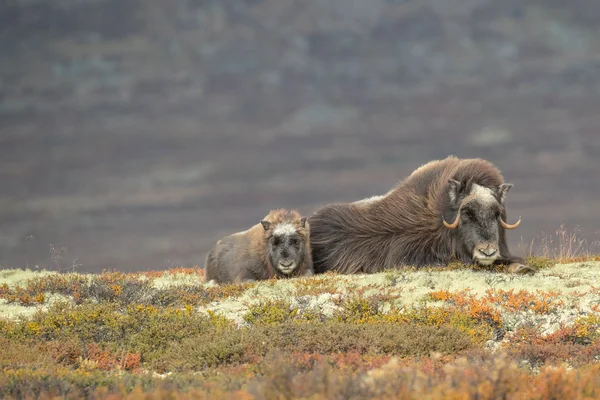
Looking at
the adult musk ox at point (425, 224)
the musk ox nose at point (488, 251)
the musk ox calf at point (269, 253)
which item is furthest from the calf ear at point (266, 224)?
the musk ox nose at point (488, 251)

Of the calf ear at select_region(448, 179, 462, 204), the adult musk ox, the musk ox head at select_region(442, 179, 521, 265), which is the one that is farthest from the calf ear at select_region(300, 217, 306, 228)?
the calf ear at select_region(448, 179, 462, 204)

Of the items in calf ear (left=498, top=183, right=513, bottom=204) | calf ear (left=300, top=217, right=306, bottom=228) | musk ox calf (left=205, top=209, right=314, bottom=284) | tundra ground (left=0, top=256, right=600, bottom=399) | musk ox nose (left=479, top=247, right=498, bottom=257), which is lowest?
tundra ground (left=0, top=256, right=600, bottom=399)

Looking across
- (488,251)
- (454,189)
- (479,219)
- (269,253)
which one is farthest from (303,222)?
(488,251)

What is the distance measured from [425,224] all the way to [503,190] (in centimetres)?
190

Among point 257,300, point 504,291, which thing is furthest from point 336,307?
point 504,291

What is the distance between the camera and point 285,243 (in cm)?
1480

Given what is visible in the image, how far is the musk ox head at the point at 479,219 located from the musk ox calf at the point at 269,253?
10.4ft

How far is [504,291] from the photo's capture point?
11641mm

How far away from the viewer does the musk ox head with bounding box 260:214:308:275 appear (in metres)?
14.7

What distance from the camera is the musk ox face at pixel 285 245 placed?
48.3ft

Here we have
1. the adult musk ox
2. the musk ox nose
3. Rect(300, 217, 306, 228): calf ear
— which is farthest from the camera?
Rect(300, 217, 306, 228): calf ear

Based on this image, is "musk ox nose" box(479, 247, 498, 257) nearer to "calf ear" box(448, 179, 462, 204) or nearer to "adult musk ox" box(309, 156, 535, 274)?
"adult musk ox" box(309, 156, 535, 274)

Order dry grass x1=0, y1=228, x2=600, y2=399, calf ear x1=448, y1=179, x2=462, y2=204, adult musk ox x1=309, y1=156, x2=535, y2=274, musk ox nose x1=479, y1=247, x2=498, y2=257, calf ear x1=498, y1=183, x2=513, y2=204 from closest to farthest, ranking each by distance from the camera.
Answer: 1. dry grass x1=0, y1=228, x2=600, y2=399
2. musk ox nose x1=479, y1=247, x2=498, y2=257
3. adult musk ox x1=309, y1=156, x2=535, y2=274
4. calf ear x1=498, y1=183, x2=513, y2=204
5. calf ear x1=448, y1=179, x2=462, y2=204

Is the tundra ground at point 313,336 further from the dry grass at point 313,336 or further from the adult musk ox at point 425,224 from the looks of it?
the adult musk ox at point 425,224
